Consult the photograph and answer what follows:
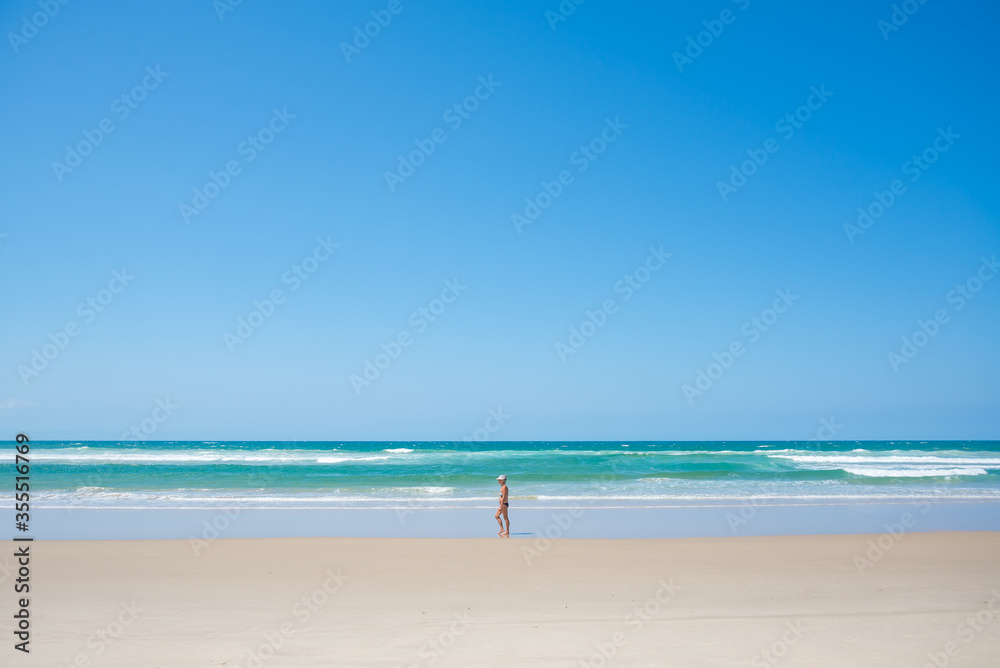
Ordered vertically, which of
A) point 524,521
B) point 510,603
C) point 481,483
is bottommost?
point 510,603

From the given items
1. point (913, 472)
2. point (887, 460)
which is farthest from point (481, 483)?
point (887, 460)

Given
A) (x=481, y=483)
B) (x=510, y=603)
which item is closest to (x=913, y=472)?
(x=481, y=483)

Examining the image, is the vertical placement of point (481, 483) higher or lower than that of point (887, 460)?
lower

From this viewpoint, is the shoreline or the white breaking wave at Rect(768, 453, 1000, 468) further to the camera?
the white breaking wave at Rect(768, 453, 1000, 468)

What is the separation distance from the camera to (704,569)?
9.42m

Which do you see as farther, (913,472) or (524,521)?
(913,472)

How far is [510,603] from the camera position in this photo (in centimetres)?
750

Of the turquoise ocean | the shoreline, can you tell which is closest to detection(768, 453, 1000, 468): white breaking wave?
the turquoise ocean

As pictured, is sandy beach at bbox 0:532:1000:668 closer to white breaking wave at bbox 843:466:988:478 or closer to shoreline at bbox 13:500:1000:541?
shoreline at bbox 13:500:1000:541

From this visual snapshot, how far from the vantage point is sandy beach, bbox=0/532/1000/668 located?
5.73 meters

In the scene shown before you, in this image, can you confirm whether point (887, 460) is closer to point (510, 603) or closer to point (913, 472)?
point (913, 472)

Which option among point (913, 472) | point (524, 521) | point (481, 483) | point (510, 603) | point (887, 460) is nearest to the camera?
point (510, 603)

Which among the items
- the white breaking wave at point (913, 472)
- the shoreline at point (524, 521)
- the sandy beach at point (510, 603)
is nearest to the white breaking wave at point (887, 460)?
the white breaking wave at point (913, 472)

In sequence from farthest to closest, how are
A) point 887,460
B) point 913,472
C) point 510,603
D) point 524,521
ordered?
point 887,460, point 913,472, point 524,521, point 510,603
